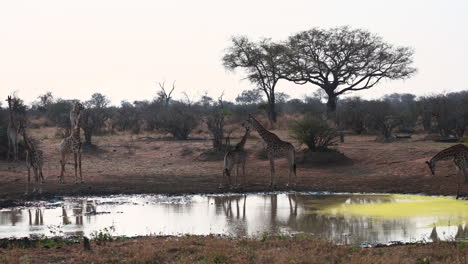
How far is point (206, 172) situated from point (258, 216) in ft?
24.5

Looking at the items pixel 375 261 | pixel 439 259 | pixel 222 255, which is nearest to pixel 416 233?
pixel 439 259

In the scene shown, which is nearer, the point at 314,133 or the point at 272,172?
the point at 272,172

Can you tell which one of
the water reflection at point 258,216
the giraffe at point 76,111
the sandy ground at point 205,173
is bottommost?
the water reflection at point 258,216

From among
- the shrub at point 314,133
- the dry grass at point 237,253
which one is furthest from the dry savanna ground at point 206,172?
the dry grass at point 237,253

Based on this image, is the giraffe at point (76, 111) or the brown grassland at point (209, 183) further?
the giraffe at point (76, 111)

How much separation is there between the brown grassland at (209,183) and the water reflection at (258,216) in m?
1.21

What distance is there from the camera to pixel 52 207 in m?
15.2

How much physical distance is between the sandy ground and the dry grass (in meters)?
7.26

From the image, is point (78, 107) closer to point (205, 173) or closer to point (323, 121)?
point (205, 173)

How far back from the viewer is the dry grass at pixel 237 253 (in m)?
8.97

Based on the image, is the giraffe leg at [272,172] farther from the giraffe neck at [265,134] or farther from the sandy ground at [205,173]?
the giraffe neck at [265,134]

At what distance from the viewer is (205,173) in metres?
21.3

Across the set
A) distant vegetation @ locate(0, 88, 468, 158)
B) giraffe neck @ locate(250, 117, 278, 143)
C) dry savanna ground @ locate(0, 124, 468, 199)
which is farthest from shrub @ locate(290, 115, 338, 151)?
giraffe neck @ locate(250, 117, 278, 143)

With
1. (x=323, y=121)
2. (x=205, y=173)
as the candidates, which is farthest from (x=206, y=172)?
(x=323, y=121)
